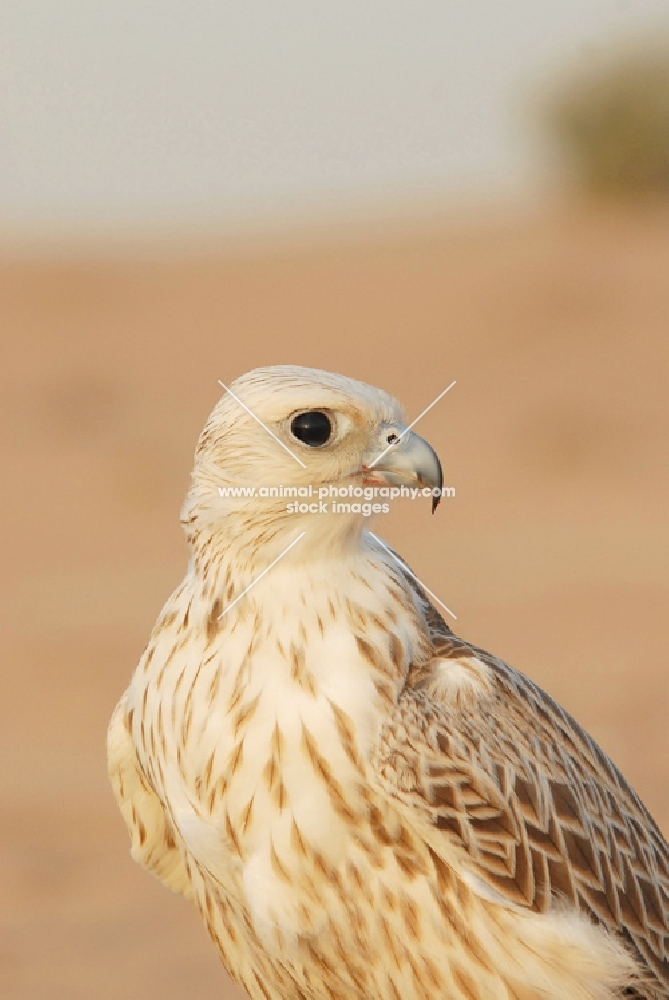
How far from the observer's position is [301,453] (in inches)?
132

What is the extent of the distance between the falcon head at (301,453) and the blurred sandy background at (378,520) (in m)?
3.80

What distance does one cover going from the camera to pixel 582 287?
2286 cm

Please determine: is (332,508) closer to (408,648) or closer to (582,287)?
(408,648)

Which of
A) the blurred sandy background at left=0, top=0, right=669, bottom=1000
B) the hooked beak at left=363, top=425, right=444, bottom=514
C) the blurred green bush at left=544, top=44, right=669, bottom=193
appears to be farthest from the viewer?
the blurred green bush at left=544, top=44, right=669, bottom=193

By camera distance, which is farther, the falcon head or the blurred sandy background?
the blurred sandy background

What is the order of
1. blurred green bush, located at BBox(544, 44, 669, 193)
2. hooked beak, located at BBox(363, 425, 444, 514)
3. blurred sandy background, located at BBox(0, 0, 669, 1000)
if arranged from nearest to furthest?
hooked beak, located at BBox(363, 425, 444, 514), blurred sandy background, located at BBox(0, 0, 669, 1000), blurred green bush, located at BBox(544, 44, 669, 193)

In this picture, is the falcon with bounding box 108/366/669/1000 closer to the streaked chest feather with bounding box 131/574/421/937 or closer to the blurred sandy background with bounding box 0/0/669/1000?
the streaked chest feather with bounding box 131/574/421/937

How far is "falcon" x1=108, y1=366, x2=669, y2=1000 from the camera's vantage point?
3342 mm

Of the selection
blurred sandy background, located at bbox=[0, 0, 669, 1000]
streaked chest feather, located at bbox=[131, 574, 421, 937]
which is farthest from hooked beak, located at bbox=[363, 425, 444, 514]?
blurred sandy background, located at bbox=[0, 0, 669, 1000]

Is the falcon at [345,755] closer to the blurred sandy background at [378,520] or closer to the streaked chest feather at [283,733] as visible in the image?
the streaked chest feather at [283,733]

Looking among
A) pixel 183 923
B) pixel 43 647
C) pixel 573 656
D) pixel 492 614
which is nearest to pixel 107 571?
pixel 43 647

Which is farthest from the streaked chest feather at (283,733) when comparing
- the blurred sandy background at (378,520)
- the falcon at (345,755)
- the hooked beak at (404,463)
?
the blurred sandy background at (378,520)

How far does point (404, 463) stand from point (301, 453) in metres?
0.22

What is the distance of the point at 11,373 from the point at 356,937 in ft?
62.8
